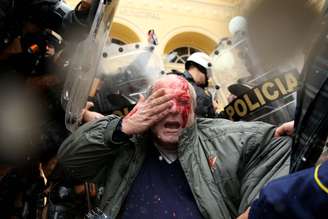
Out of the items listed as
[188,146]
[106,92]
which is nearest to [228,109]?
[106,92]

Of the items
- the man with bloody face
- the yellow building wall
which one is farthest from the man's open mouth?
the yellow building wall

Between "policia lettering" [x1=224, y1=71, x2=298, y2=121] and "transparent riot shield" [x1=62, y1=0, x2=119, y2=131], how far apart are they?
1.04 meters

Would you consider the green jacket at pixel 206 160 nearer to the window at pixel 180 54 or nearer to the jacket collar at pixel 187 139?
the jacket collar at pixel 187 139

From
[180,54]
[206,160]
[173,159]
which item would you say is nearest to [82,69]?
[173,159]

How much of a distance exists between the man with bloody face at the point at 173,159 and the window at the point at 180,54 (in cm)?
803

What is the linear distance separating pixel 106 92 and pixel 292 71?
1.31 m

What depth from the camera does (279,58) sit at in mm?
2451

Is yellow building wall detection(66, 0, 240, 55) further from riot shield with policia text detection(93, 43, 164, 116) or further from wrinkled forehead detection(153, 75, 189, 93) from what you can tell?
wrinkled forehead detection(153, 75, 189, 93)

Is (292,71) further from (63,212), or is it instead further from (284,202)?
(284,202)

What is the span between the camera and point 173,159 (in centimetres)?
160

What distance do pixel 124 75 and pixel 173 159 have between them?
147cm

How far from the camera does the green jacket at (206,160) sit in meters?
1.38

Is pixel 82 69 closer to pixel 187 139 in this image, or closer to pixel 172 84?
pixel 172 84

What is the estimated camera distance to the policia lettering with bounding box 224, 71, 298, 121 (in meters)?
2.43
